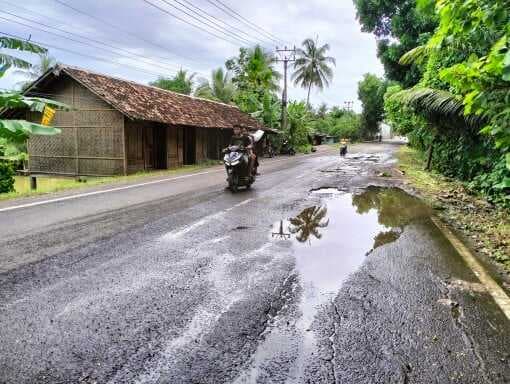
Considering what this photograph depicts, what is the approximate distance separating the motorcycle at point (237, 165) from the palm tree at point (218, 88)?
2884cm

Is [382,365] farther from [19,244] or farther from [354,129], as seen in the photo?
[354,129]

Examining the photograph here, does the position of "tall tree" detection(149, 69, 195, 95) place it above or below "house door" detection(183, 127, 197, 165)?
above

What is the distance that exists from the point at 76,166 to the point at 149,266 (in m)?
15.7

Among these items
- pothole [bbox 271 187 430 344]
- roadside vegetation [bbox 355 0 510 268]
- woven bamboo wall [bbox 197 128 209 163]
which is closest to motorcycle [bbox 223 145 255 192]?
pothole [bbox 271 187 430 344]

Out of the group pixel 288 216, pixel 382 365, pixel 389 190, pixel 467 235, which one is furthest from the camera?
pixel 389 190

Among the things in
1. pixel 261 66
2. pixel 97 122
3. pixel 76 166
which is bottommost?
pixel 76 166

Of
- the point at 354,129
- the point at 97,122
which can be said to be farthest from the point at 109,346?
the point at 354,129

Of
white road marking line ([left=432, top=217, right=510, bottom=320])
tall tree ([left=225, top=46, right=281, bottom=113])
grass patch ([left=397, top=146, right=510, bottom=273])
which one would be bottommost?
white road marking line ([left=432, top=217, right=510, bottom=320])

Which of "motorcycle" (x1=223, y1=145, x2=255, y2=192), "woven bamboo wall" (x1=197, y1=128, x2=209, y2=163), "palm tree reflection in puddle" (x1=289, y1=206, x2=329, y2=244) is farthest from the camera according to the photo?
"woven bamboo wall" (x1=197, y1=128, x2=209, y2=163)

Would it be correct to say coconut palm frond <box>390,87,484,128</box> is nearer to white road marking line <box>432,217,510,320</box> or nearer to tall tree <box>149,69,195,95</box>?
white road marking line <box>432,217,510,320</box>

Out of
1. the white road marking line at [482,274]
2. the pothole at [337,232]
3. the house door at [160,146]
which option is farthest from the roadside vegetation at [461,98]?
the house door at [160,146]

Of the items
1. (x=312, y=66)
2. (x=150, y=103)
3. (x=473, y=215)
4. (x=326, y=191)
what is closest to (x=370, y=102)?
(x=312, y=66)

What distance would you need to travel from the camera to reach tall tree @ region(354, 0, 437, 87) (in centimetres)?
1892

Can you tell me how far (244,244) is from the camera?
222 inches
